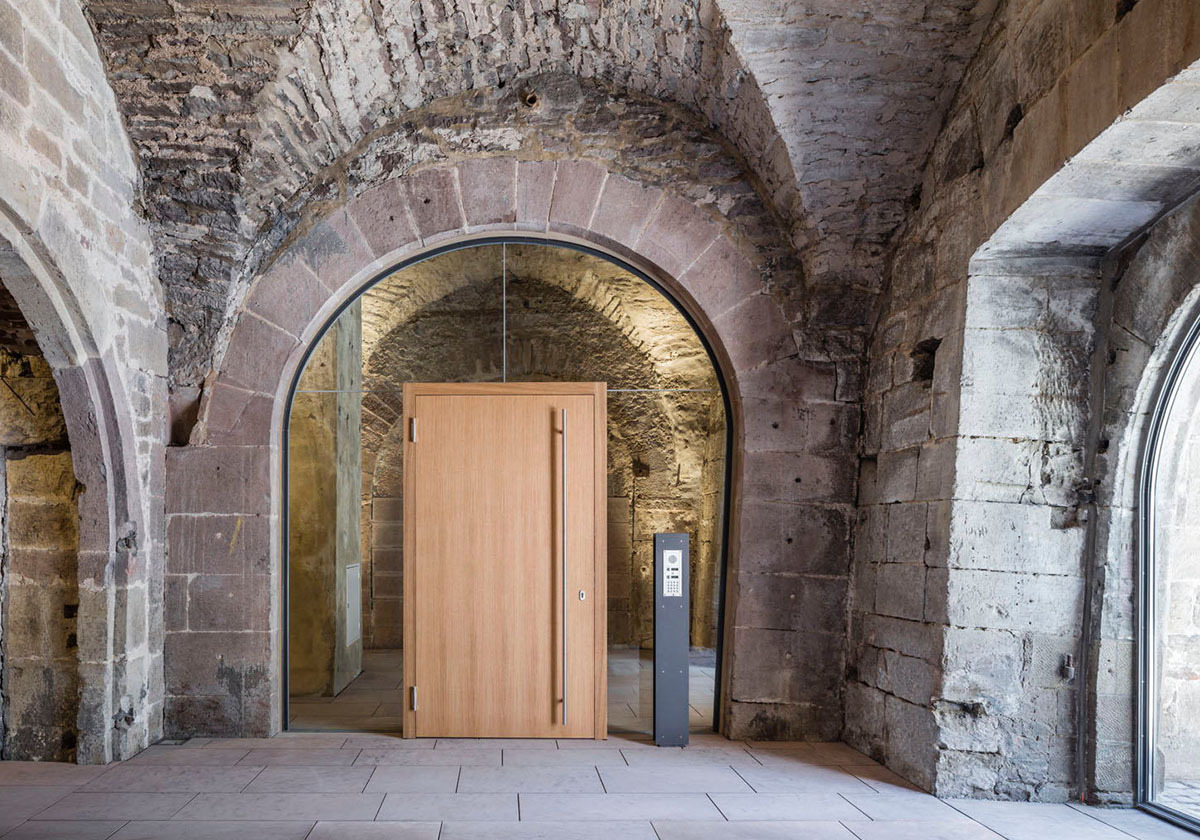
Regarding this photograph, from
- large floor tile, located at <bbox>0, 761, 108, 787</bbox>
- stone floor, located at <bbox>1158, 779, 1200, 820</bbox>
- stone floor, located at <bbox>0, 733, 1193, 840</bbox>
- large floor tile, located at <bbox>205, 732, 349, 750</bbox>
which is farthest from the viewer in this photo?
large floor tile, located at <bbox>205, 732, 349, 750</bbox>

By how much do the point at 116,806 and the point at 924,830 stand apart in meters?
3.16

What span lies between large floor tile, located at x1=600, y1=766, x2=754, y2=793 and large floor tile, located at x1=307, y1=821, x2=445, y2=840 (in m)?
0.85

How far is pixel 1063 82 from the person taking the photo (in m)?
3.29

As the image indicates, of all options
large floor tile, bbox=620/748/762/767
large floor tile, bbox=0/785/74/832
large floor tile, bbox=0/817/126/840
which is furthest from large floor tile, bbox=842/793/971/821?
large floor tile, bbox=0/785/74/832

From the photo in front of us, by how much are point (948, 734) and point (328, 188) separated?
13.3 ft

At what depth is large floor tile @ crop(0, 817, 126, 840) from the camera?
10.9ft

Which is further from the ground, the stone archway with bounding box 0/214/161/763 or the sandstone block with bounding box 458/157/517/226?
the sandstone block with bounding box 458/157/517/226

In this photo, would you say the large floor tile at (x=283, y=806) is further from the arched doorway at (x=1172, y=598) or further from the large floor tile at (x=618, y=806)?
the arched doorway at (x=1172, y=598)

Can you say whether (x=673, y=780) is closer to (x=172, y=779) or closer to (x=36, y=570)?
(x=172, y=779)

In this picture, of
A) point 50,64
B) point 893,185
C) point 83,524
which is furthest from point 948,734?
point 50,64

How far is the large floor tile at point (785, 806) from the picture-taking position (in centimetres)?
363

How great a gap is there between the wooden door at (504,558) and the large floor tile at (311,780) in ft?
2.21

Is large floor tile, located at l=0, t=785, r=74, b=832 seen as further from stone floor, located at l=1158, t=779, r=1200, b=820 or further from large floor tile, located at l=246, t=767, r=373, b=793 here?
stone floor, located at l=1158, t=779, r=1200, b=820

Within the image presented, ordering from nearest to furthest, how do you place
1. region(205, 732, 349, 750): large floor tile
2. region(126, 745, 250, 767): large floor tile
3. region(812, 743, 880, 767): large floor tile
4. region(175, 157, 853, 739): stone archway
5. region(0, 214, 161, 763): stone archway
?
region(0, 214, 161, 763): stone archway → region(126, 745, 250, 767): large floor tile → region(812, 743, 880, 767): large floor tile → region(205, 732, 349, 750): large floor tile → region(175, 157, 853, 739): stone archway
